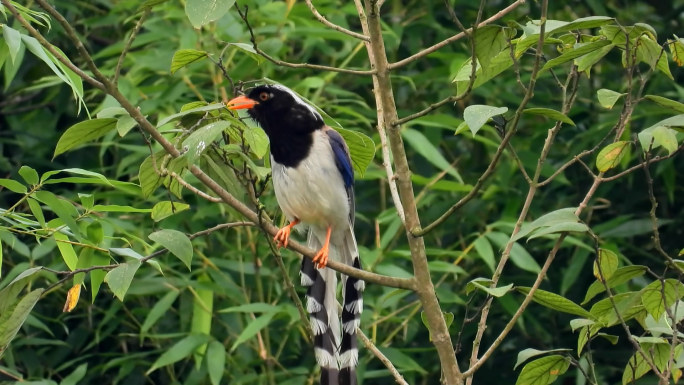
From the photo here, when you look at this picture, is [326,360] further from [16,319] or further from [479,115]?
[479,115]

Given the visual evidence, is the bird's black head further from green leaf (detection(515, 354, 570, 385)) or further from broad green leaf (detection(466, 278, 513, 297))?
green leaf (detection(515, 354, 570, 385))

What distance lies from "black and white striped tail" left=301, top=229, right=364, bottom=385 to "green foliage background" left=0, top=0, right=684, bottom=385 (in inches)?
29.5

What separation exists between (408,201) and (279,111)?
1095 mm

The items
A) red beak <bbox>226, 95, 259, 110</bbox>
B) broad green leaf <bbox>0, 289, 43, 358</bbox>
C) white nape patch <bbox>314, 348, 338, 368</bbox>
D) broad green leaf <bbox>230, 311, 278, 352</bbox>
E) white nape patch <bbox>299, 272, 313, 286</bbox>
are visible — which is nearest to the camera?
broad green leaf <bbox>0, 289, 43, 358</bbox>

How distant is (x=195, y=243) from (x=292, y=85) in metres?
0.86

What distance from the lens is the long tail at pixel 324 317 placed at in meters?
3.38

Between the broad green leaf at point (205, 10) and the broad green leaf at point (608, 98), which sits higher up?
the broad green leaf at point (205, 10)

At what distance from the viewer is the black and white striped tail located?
3.38m

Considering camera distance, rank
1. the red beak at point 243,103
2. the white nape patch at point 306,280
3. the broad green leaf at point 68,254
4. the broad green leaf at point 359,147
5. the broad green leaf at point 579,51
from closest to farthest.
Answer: the broad green leaf at point 579,51 < the broad green leaf at point 359,147 < the broad green leaf at point 68,254 < the red beak at point 243,103 < the white nape patch at point 306,280

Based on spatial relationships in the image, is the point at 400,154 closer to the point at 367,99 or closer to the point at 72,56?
the point at 367,99

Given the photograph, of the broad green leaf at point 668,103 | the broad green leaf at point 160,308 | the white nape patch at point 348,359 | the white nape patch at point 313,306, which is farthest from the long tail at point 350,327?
the broad green leaf at point 160,308

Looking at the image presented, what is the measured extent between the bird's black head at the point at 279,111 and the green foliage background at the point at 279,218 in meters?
0.63

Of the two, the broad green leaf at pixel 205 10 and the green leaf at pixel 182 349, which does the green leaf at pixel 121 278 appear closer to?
the broad green leaf at pixel 205 10

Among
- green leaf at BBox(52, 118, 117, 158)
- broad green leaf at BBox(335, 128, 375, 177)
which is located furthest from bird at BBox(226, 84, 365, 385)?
green leaf at BBox(52, 118, 117, 158)
